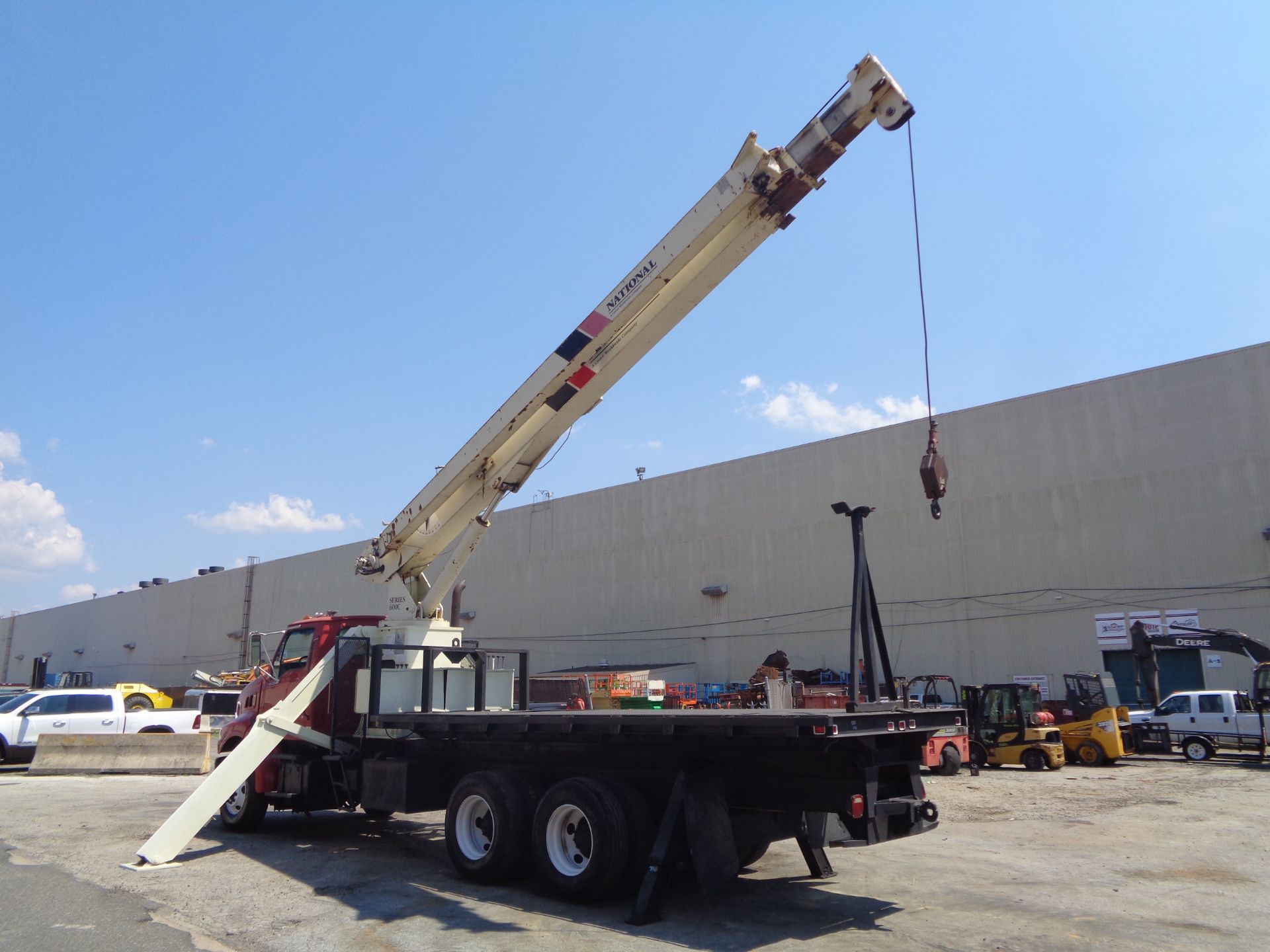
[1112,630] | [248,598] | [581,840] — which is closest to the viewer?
[581,840]

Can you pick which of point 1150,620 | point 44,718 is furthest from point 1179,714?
point 44,718

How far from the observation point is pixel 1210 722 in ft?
74.9

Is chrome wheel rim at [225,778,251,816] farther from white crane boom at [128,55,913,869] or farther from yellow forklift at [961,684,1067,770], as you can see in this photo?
yellow forklift at [961,684,1067,770]

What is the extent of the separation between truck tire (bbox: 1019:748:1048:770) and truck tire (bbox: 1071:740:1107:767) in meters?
2.03

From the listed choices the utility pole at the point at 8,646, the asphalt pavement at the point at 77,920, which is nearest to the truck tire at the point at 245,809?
the asphalt pavement at the point at 77,920

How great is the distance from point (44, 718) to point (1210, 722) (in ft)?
92.3

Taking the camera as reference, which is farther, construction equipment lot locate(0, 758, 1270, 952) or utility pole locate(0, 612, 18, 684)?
utility pole locate(0, 612, 18, 684)

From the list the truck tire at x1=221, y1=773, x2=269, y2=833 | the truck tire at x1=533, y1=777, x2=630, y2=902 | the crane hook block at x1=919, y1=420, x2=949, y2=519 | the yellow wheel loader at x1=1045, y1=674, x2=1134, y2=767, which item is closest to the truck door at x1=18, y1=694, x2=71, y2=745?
the truck tire at x1=221, y1=773, x2=269, y2=833

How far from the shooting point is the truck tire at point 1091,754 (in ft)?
72.8

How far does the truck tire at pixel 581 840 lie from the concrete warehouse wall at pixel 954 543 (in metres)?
26.4

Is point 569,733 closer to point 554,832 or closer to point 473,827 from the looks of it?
point 554,832

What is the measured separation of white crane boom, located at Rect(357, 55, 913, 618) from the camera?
28.5ft

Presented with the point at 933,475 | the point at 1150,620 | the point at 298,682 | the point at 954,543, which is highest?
the point at 954,543

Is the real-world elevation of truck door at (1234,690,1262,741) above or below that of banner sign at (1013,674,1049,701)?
below
